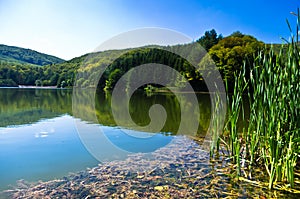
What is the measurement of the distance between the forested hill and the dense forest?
53541 millimetres

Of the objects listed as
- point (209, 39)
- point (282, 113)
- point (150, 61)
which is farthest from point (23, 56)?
point (282, 113)

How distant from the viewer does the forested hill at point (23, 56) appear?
12588 cm

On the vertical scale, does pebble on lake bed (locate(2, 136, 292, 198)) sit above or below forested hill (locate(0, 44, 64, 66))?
below

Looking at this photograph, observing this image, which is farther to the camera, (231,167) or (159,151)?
(159,151)

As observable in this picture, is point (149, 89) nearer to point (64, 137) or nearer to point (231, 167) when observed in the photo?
point (64, 137)

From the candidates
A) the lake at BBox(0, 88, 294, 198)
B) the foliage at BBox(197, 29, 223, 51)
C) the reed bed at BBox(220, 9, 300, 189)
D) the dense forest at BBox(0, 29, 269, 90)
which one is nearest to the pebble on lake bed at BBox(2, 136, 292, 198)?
the lake at BBox(0, 88, 294, 198)

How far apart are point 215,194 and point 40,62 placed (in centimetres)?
14781

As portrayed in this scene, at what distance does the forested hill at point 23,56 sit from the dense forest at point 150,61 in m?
53.5

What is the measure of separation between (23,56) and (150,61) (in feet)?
364

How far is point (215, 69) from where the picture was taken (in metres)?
33.2

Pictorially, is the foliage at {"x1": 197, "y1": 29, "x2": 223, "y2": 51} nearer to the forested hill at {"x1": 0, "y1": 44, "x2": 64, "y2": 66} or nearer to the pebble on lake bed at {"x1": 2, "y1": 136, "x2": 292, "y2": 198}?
the pebble on lake bed at {"x1": 2, "y1": 136, "x2": 292, "y2": 198}

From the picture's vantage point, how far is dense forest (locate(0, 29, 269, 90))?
33.4 metres

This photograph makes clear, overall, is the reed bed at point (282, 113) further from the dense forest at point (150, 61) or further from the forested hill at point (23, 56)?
the forested hill at point (23, 56)

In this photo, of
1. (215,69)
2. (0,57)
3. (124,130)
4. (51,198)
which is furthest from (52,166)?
(0,57)
